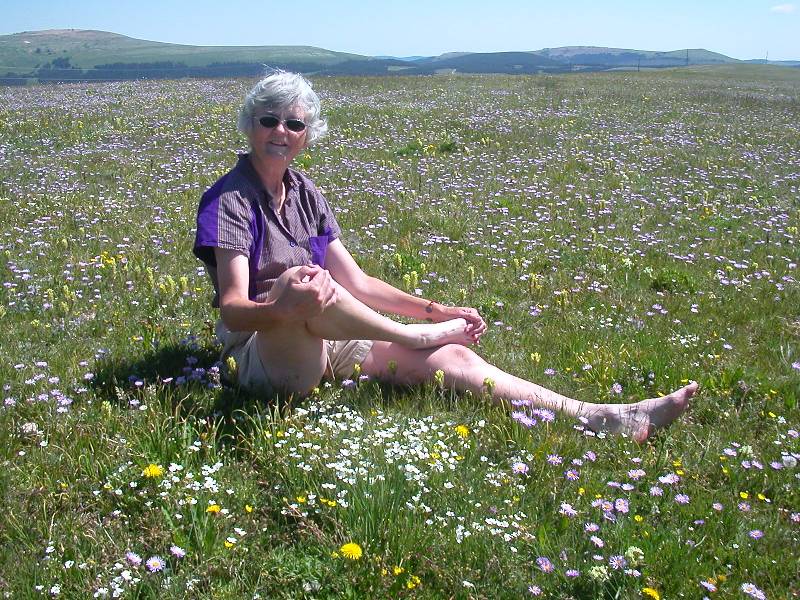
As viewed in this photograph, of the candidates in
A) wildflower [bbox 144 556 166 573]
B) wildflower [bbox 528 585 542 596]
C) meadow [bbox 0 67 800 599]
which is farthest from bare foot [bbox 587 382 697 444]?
wildflower [bbox 144 556 166 573]

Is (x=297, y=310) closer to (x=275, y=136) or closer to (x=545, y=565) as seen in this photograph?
(x=275, y=136)

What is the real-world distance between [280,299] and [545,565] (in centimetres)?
185

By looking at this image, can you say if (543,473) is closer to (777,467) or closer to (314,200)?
(777,467)

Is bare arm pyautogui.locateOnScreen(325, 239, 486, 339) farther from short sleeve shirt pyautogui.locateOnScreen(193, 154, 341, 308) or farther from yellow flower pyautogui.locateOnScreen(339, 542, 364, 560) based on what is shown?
yellow flower pyautogui.locateOnScreen(339, 542, 364, 560)

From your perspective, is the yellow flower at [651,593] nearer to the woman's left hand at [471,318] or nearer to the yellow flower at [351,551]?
the yellow flower at [351,551]

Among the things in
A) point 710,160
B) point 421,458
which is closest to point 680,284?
point 421,458

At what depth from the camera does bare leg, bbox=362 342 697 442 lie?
14.7 ft

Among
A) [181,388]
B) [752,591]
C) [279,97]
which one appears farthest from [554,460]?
[279,97]

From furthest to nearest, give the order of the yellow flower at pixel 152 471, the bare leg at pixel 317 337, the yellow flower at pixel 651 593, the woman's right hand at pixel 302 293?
the bare leg at pixel 317 337 → the woman's right hand at pixel 302 293 → the yellow flower at pixel 152 471 → the yellow flower at pixel 651 593

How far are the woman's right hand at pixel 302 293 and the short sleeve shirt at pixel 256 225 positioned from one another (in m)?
0.54

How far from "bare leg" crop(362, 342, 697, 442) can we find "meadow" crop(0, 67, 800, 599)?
0.13 metres

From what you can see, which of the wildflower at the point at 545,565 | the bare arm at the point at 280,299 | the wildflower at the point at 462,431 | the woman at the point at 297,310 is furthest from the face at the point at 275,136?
the wildflower at the point at 545,565

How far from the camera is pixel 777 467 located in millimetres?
4105

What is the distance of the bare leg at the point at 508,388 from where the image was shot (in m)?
4.49
